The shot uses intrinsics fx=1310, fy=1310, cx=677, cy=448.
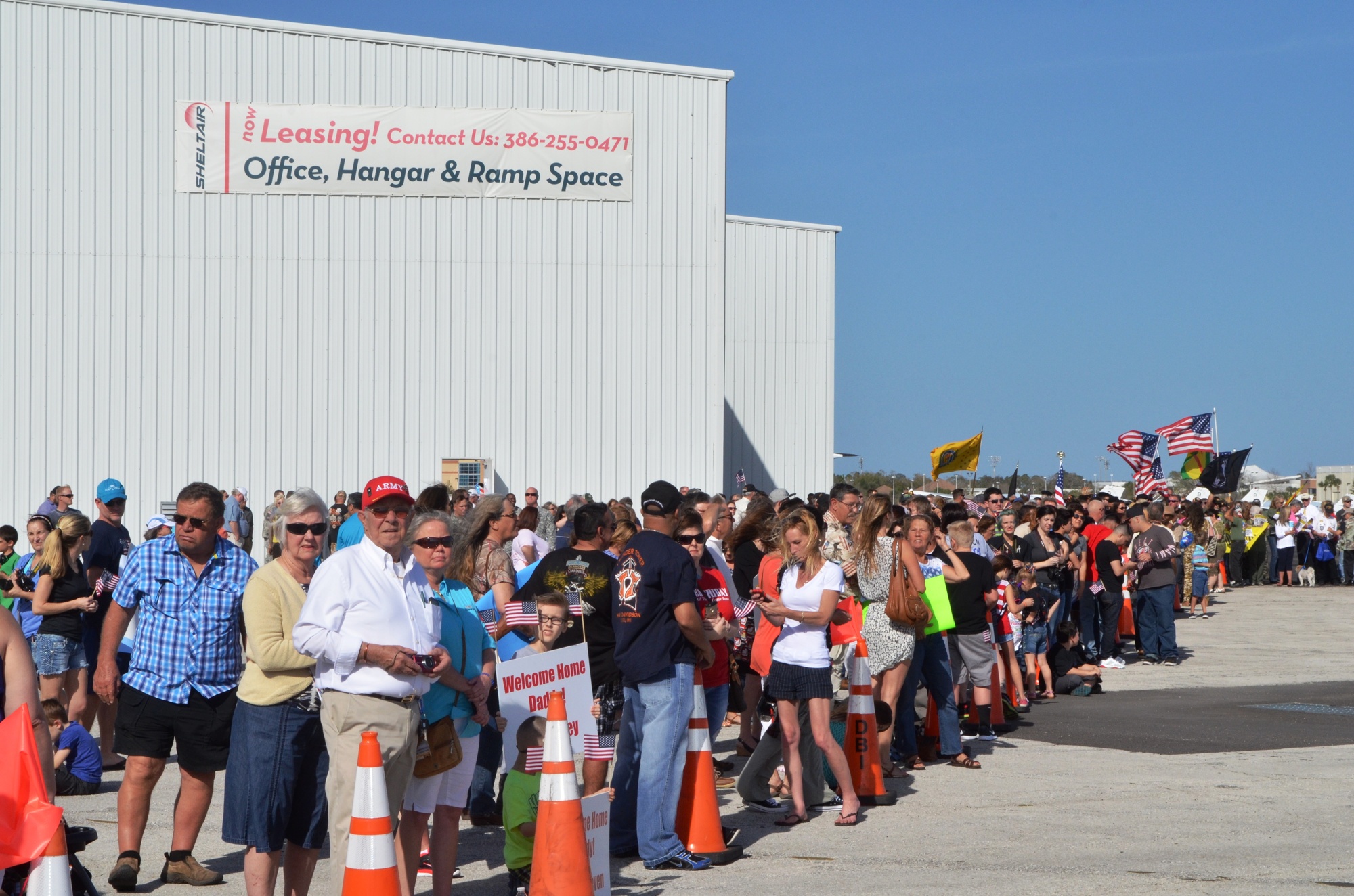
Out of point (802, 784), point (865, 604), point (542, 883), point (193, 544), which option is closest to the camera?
point (542, 883)

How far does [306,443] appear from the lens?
25156mm

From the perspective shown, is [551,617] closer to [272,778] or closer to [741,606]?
[272,778]

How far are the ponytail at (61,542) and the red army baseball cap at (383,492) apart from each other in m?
4.83

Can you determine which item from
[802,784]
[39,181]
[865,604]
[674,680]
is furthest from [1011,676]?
[39,181]

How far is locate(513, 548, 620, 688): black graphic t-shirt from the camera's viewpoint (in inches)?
299

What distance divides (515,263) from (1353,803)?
19927mm

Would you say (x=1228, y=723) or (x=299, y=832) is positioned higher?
(x=299, y=832)

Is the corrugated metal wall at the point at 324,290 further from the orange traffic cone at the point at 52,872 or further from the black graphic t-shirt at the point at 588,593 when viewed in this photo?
the orange traffic cone at the point at 52,872

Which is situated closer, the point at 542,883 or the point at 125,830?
the point at 542,883

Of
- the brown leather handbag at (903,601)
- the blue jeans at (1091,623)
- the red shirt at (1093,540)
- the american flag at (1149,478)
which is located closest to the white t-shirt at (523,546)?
the brown leather handbag at (903,601)

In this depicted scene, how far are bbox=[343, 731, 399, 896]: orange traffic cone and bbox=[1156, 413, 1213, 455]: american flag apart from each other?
28852 mm

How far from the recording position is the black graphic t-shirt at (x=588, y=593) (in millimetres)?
7602

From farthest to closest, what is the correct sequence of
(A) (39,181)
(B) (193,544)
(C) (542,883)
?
(A) (39,181) < (B) (193,544) < (C) (542,883)

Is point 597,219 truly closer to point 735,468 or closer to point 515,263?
point 515,263
